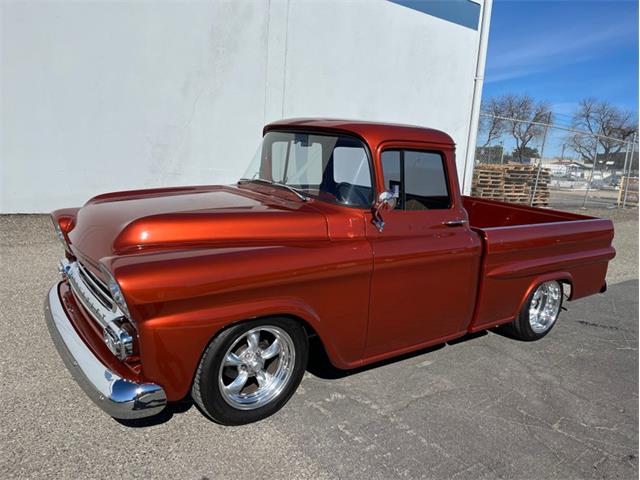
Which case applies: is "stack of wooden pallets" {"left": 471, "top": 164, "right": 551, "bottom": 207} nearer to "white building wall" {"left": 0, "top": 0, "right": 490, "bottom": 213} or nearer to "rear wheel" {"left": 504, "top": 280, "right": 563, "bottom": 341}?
"white building wall" {"left": 0, "top": 0, "right": 490, "bottom": 213}

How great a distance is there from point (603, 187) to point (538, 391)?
17.8 m

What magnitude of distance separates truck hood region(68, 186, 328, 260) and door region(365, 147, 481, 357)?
51cm

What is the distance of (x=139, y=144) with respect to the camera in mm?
7945

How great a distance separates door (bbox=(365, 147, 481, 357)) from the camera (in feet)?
10.2

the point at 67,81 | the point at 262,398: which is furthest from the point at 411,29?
the point at 262,398

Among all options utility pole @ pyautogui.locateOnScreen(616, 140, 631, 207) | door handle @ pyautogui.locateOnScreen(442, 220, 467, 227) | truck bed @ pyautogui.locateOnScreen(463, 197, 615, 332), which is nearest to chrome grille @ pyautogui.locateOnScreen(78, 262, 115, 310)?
door handle @ pyautogui.locateOnScreen(442, 220, 467, 227)

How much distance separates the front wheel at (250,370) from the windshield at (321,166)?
0.94 metres

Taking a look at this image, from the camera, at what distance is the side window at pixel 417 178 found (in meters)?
3.18

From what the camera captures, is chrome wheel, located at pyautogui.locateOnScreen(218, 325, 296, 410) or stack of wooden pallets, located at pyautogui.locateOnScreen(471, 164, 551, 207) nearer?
chrome wheel, located at pyautogui.locateOnScreen(218, 325, 296, 410)

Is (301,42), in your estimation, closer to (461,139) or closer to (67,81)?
(67,81)

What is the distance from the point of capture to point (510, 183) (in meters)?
14.1

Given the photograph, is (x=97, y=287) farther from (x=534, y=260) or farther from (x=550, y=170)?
(x=550, y=170)

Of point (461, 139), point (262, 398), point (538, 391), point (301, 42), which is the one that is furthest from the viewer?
point (461, 139)

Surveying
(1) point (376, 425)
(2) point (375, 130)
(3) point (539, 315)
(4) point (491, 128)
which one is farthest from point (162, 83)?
(4) point (491, 128)
